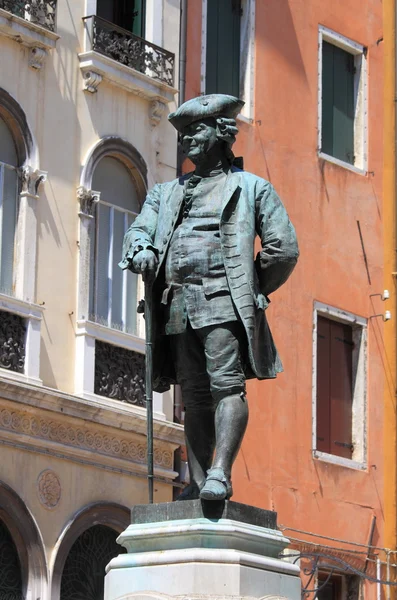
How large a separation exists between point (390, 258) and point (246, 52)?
349 cm

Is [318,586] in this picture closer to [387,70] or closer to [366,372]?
[366,372]

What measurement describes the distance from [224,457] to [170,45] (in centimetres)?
1225

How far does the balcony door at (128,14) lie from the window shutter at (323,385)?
4499 millimetres

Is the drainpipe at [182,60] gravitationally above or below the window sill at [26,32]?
above

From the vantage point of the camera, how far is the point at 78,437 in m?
18.6

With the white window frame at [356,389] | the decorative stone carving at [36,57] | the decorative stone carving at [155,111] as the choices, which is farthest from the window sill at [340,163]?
the decorative stone carving at [36,57]

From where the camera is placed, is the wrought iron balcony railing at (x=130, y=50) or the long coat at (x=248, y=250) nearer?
the long coat at (x=248, y=250)

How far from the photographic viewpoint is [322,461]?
22.0m

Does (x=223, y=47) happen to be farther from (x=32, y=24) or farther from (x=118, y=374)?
(x=118, y=374)

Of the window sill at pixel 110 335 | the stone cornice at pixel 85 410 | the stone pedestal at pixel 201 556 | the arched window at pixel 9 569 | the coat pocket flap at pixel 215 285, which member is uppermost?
the window sill at pixel 110 335

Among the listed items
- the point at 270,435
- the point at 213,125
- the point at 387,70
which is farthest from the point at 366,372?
the point at 213,125

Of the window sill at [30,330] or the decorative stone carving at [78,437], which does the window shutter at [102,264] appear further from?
the decorative stone carving at [78,437]

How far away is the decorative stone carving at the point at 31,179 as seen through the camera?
1875 centimetres

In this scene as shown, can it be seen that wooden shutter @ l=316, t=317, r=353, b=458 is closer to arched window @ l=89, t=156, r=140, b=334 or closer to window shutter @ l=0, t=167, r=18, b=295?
arched window @ l=89, t=156, r=140, b=334
